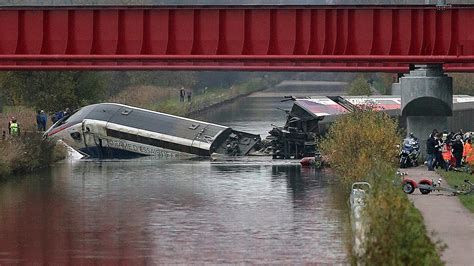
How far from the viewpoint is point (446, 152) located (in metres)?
43.2

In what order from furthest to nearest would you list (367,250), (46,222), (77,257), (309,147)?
(309,147)
(46,222)
(77,257)
(367,250)

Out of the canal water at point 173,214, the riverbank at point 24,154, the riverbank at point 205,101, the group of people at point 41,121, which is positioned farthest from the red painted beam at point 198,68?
the riverbank at point 205,101

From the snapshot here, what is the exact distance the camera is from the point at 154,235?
96.4 feet

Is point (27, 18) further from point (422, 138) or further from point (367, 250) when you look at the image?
point (367, 250)

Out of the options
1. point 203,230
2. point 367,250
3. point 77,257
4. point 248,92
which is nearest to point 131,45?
point 203,230

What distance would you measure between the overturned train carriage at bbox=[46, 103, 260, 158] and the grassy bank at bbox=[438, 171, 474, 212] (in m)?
17.7

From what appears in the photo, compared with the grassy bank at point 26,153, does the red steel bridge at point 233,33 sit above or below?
above

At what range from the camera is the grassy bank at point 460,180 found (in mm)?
31541

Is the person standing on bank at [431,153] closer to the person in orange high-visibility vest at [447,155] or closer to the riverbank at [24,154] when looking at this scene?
the person in orange high-visibility vest at [447,155]

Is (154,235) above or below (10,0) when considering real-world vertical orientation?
below

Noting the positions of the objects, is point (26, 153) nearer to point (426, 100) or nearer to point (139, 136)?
point (139, 136)

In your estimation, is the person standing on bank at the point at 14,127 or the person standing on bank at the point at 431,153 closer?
the person standing on bank at the point at 431,153

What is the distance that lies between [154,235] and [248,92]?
11374 centimetres

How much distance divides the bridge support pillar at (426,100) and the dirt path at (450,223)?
26.6 ft
